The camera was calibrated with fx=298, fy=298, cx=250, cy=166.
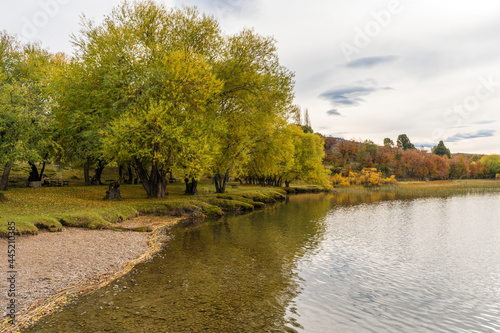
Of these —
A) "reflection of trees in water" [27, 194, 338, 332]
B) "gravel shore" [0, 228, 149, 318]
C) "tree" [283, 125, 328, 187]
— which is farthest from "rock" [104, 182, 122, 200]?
"tree" [283, 125, 328, 187]

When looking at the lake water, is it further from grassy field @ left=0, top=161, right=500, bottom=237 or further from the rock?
the rock

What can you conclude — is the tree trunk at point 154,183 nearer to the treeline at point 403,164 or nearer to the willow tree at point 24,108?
the willow tree at point 24,108

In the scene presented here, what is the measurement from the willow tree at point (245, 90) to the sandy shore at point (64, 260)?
20174mm

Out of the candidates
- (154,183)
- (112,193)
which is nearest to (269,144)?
(154,183)

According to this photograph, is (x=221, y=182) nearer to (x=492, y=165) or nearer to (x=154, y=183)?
(x=154, y=183)

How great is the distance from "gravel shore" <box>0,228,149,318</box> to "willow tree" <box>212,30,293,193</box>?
20.4 m

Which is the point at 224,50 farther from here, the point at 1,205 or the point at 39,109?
the point at 1,205

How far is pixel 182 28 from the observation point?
3441 cm

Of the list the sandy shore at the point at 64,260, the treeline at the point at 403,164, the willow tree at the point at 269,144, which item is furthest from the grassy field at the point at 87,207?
the treeline at the point at 403,164

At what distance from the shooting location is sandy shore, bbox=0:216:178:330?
997 centimetres

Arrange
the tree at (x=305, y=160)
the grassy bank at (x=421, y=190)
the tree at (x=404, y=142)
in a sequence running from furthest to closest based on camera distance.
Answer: the tree at (x=404, y=142)
the tree at (x=305, y=160)
the grassy bank at (x=421, y=190)

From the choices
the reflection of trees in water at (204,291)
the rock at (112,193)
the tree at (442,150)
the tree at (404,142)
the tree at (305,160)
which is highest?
the tree at (404,142)

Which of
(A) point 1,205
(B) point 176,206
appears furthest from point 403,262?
(A) point 1,205

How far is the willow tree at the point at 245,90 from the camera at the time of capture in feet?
120
